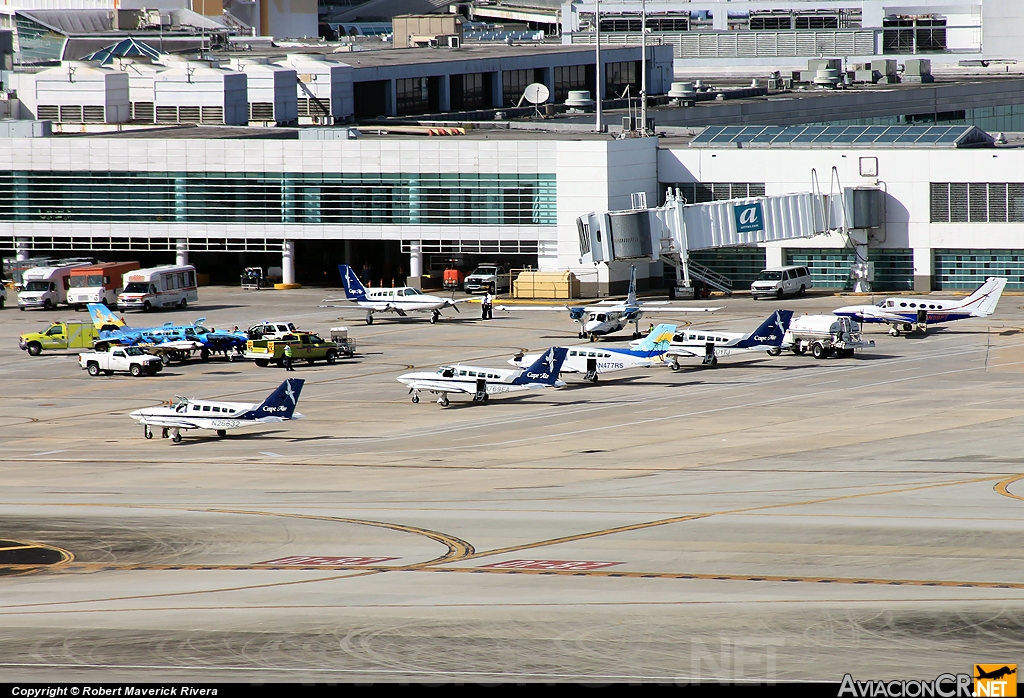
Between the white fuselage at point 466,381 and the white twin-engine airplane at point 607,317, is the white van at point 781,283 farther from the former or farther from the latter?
the white fuselage at point 466,381

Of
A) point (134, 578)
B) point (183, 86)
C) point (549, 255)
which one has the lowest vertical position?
point (134, 578)

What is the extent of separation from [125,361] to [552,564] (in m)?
50.3

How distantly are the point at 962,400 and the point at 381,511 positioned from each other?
32.8 metres

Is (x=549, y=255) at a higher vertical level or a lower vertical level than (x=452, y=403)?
A: higher

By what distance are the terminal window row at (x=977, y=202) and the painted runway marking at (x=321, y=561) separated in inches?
3119

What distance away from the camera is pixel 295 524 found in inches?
1932

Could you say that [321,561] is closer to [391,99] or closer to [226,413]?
[226,413]

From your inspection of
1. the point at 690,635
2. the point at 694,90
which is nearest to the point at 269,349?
the point at 690,635

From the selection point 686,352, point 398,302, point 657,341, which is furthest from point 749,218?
point 657,341

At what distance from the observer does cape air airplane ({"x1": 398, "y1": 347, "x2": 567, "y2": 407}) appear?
241ft

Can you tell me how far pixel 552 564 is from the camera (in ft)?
138

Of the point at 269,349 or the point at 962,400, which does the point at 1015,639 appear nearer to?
the point at 962,400

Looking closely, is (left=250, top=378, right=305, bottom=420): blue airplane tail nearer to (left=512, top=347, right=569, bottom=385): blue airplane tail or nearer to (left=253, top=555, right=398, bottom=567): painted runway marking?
(left=512, top=347, right=569, bottom=385): blue airplane tail

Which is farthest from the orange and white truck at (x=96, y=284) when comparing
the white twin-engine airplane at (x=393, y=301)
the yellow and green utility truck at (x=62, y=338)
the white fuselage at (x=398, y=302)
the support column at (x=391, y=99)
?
the support column at (x=391, y=99)
